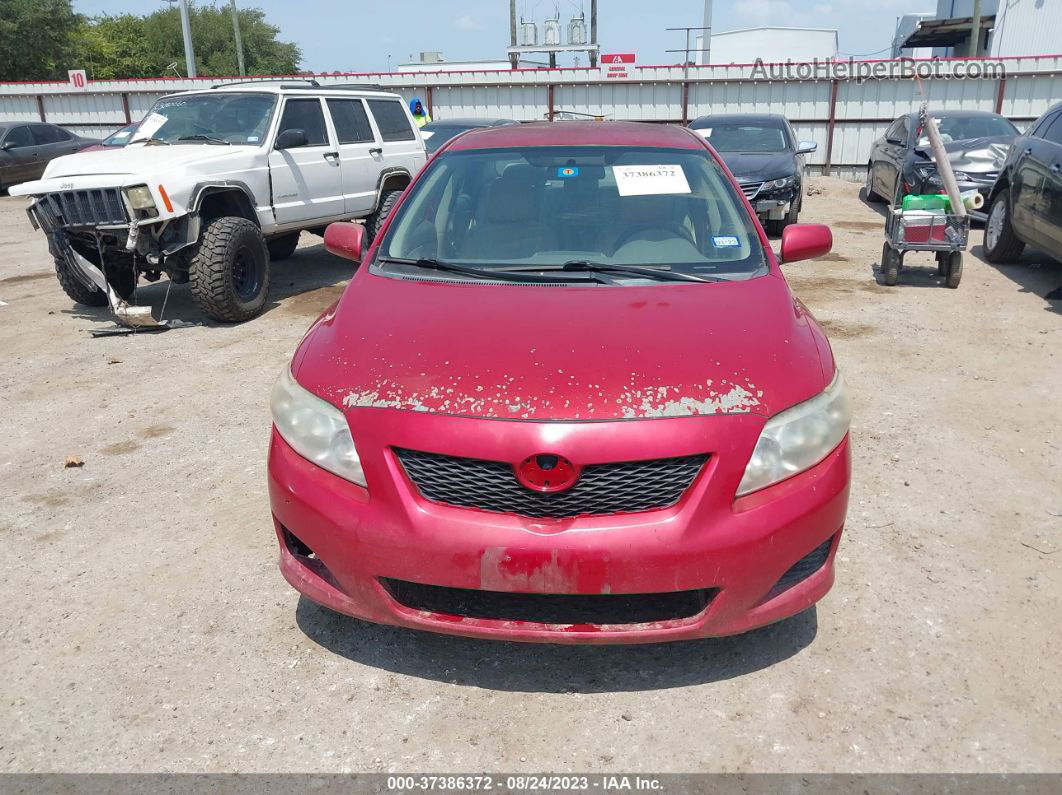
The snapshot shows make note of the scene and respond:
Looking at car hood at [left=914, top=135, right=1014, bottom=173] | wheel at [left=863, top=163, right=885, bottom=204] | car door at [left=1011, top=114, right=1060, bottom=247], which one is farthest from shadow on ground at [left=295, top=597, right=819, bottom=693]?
wheel at [left=863, top=163, right=885, bottom=204]

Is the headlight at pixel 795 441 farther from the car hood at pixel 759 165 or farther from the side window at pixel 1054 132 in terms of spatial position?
the car hood at pixel 759 165

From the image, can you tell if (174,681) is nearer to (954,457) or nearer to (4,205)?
(954,457)

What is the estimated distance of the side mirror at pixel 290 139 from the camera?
742 cm

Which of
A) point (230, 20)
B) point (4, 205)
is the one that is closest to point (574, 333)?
point (4, 205)

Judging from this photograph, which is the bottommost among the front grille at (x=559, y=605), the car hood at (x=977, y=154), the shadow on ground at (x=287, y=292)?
the shadow on ground at (x=287, y=292)

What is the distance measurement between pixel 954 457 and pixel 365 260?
313 cm

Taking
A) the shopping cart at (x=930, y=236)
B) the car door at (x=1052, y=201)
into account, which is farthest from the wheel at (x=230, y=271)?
the car door at (x=1052, y=201)

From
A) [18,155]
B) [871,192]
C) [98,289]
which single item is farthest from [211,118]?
[18,155]

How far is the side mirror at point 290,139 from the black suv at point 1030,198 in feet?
21.6

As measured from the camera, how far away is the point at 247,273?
7.35 metres

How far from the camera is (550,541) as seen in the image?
87.8 inches

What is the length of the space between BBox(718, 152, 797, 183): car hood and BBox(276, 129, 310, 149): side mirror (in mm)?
5332

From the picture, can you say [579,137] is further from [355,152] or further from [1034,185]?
[1034,185]

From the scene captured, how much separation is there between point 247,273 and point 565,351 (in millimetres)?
5536
